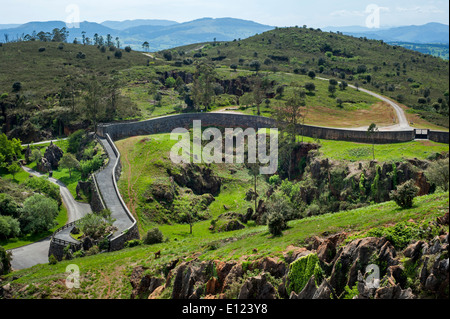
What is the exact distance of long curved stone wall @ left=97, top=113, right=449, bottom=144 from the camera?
67062 millimetres

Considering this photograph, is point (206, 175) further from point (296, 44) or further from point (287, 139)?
point (296, 44)

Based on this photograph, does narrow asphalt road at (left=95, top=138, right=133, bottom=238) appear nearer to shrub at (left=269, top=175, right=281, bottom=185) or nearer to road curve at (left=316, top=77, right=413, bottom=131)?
shrub at (left=269, top=175, right=281, bottom=185)

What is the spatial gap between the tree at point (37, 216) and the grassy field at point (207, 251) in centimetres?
1714

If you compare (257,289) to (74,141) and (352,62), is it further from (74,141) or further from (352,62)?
(352,62)

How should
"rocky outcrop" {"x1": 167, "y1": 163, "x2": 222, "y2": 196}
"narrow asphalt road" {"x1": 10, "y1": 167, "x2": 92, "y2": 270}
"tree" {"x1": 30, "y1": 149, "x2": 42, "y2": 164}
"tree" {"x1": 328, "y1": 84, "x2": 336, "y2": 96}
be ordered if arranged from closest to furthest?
"narrow asphalt road" {"x1": 10, "y1": 167, "x2": 92, "y2": 270} → "rocky outcrop" {"x1": 167, "y1": 163, "x2": 222, "y2": 196} → "tree" {"x1": 30, "y1": 149, "x2": 42, "y2": 164} → "tree" {"x1": 328, "y1": 84, "x2": 336, "y2": 96}

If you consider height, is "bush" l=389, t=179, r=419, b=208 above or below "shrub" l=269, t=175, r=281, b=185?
above

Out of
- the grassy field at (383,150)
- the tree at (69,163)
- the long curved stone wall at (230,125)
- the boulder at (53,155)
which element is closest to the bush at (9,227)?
the tree at (69,163)

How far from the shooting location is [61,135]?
95375mm

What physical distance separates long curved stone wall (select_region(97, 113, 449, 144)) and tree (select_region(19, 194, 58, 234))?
2918 cm

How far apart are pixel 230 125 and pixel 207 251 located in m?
Answer: 60.7

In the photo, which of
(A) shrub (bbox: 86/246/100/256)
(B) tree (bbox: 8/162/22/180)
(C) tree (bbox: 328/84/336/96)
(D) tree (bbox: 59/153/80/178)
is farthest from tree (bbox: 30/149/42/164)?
(C) tree (bbox: 328/84/336/96)

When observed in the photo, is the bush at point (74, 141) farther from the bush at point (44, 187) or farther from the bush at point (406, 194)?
the bush at point (406, 194)

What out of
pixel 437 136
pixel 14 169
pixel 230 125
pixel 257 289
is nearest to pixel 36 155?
pixel 14 169

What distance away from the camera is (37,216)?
181 feet
